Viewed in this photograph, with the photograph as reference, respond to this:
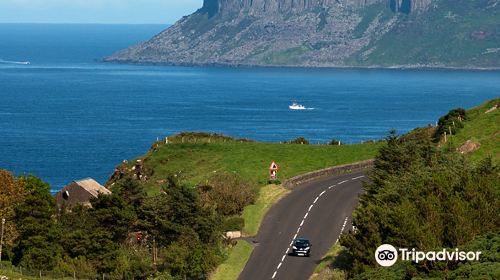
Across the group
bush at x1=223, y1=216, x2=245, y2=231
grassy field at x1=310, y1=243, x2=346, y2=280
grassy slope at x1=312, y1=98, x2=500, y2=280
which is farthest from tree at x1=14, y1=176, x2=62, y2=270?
grassy slope at x1=312, y1=98, x2=500, y2=280

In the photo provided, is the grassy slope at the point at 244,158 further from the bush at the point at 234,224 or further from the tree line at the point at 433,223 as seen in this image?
the tree line at the point at 433,223

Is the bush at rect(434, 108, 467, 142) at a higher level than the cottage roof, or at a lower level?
higher

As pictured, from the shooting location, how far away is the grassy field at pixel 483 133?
7200cm

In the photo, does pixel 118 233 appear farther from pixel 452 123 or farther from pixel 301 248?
pixel 452 123

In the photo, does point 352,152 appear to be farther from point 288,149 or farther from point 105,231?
point 105,231

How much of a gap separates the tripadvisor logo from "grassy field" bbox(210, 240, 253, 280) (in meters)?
8.47

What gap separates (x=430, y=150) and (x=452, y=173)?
10046 mm

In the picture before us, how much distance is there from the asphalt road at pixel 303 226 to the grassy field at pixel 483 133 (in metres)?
8.25

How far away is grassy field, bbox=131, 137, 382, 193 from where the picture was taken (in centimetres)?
8173

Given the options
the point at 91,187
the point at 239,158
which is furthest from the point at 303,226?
the point at 239,158

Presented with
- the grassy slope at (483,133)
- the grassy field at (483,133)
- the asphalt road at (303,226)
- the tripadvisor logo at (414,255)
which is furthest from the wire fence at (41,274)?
the grassy field at (483,133)

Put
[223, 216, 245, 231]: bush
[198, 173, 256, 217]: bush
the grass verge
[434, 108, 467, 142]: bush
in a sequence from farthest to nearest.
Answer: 1. [434, 108, 467, 142]: bush
2. [198, 173, 256, 217]: bush
3. the grass verge
4. [223, 216, 245, 231]: bush

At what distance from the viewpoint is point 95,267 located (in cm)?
5597

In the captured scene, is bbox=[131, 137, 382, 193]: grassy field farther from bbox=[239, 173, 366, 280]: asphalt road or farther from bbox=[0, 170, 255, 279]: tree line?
bbox=[0, 170, 255, 279]: tree line
